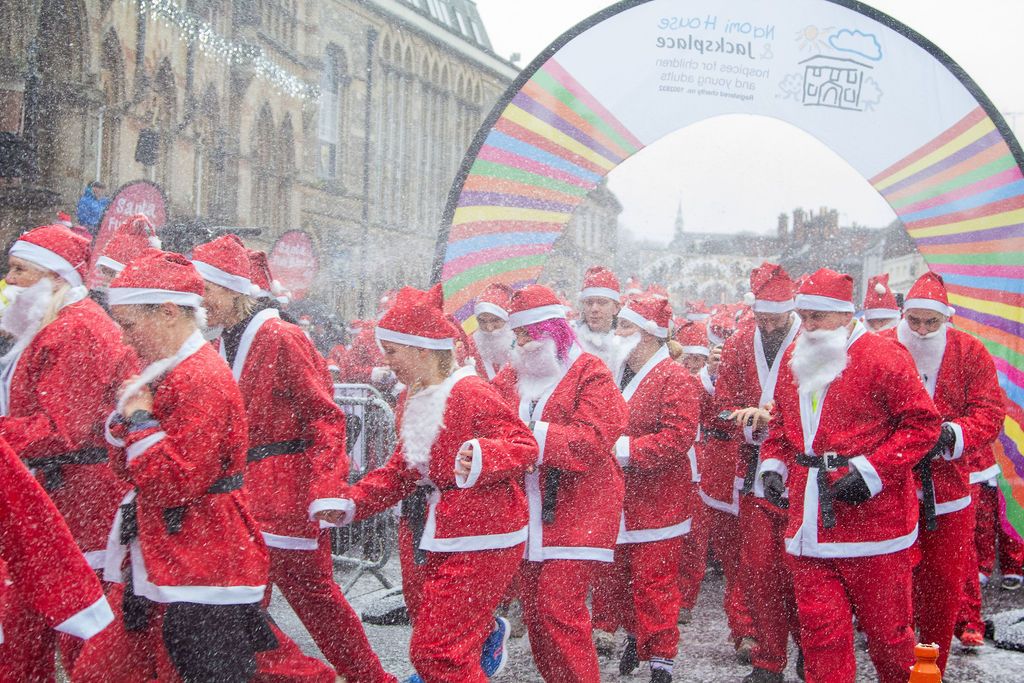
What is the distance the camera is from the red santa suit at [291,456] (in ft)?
14.7

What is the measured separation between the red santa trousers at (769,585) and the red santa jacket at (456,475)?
1.81m

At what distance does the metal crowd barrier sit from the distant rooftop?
10886 mm

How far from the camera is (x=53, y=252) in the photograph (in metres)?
4.67

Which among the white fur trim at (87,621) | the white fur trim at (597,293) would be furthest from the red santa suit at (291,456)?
the white fur trim at (597,293)

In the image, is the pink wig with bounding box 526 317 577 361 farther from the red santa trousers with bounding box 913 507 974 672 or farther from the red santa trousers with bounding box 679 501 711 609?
the red santa trousers with bounding box 679 501 711 609

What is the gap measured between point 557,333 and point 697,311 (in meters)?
5.85

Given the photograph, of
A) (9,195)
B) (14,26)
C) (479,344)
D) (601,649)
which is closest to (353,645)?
(601,649)

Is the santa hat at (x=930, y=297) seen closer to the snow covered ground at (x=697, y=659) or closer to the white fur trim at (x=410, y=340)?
the snow covered ground at (x=697, y=659)

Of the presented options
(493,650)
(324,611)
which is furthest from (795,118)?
(324,611)

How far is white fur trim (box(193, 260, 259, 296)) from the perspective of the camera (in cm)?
455

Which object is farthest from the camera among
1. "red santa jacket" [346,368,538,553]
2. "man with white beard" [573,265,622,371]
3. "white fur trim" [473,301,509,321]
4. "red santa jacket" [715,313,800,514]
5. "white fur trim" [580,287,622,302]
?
"white fur trim" [473,301,509,321]

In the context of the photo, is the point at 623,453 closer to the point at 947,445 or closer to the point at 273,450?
the point at 947,445

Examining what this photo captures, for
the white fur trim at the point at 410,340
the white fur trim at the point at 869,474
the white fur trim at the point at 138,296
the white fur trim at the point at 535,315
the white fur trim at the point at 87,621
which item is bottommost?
the white fur trim at the point at 87,621

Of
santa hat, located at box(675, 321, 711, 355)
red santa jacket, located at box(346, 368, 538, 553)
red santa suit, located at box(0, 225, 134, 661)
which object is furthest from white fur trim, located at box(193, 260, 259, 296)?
santa hat, located at box(675, 321, 711, 355)
